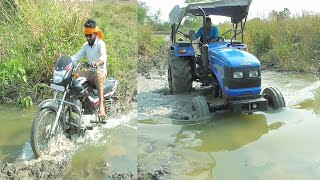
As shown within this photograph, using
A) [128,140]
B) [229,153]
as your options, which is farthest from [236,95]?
[128,140]

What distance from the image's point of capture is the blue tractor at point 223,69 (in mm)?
5664

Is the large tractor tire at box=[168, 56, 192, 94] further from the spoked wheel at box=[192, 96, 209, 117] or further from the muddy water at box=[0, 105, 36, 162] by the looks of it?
the muddy water at box=[0, 105, 36, 162]

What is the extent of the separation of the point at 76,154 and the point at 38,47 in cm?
363

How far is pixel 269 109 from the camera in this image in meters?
6.25

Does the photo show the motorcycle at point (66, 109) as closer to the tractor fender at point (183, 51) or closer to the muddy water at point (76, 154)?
the muddy water at point (76, 154)

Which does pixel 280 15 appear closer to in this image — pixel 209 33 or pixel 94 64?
pixel 209 33

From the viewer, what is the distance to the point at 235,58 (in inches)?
227

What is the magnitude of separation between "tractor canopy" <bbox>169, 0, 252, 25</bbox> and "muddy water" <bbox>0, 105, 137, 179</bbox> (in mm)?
2487

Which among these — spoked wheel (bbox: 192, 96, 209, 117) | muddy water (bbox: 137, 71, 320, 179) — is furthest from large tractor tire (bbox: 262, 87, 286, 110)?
spoked wheel (bbox: 192, 96, 209, 117)

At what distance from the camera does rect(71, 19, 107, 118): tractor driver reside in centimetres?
469

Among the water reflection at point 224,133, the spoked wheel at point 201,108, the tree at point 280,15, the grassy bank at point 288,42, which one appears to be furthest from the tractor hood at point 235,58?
the tree at point 280,15

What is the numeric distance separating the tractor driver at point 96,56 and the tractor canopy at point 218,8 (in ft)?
7.92

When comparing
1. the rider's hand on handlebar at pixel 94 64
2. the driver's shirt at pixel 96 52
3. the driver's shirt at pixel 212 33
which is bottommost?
the rider's hand on handlebar at pixel 94 64

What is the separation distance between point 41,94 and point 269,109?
4.11 metres
